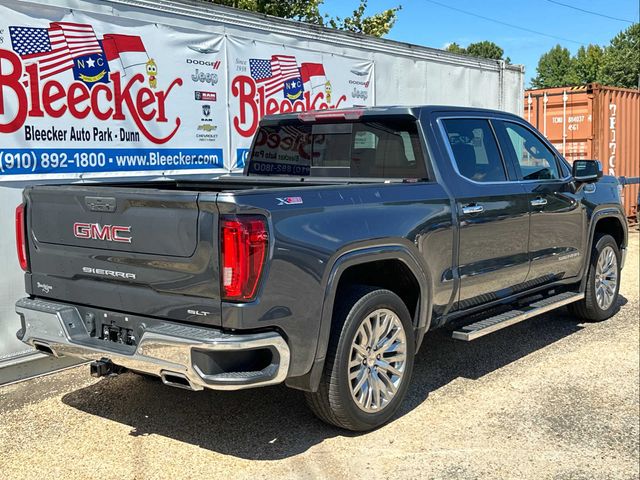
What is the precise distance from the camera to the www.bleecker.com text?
565 centimetres

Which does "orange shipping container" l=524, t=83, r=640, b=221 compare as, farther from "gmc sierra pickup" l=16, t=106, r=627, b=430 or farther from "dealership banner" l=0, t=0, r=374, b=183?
"gmc sierra pickup" l=16, t=106, r=627, b=430

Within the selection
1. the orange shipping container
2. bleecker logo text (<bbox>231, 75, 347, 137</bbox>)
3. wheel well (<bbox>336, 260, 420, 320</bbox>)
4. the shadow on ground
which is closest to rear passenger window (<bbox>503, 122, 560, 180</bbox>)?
the shadow on ground

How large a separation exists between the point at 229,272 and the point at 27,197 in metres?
1.59

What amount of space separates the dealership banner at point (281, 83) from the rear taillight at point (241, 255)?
4085 mm

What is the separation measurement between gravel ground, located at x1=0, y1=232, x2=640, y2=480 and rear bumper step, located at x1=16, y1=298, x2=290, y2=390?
601mm

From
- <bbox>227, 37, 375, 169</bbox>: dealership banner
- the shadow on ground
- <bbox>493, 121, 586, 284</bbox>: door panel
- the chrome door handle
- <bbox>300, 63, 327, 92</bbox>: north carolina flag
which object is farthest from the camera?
<bbox>300, 63, 327, 92</bbox>: north carolina flag

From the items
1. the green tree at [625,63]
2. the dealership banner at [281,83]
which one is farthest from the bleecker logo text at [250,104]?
the green tree at [625,63]

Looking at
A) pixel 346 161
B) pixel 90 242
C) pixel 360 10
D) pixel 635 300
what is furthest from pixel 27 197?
pixel 360 10

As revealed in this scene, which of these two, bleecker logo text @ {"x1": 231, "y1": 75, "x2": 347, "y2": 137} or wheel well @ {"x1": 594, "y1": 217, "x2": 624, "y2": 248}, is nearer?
wheel well @ {"x1": 594, "y1": 217, "x2": 624, "y2": 248}

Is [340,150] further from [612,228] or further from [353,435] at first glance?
[612,228]

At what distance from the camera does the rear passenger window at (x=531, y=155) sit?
5736mm

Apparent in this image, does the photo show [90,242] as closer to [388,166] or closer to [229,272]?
[229,272]

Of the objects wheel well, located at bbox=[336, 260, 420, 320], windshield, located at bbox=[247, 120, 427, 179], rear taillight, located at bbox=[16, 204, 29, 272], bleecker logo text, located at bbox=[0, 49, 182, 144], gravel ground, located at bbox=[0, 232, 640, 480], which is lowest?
gravel ground, located at bbox=[0, 232, 640, 480]

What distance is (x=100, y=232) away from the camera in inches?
153
